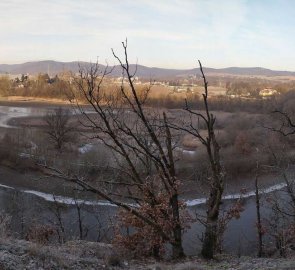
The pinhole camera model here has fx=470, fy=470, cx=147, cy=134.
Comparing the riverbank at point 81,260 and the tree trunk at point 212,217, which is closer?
the riverbank at point 81,260

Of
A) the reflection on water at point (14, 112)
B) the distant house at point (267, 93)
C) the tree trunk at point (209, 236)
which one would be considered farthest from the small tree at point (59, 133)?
the distant house at point (267, 93)

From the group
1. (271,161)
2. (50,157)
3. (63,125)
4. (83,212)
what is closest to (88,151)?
(50,157)

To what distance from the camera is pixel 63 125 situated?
45.3m

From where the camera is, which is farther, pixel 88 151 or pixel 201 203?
pixel 88 151

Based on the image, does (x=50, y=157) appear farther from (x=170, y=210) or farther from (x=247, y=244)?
(x=170, y=210)

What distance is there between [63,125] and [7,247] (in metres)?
37.6

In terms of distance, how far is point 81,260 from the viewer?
8.55 meters

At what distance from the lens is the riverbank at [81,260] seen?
307 inches

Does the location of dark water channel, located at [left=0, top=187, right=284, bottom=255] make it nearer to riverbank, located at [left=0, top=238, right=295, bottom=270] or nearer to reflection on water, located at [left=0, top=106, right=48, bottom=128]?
riverbank, located at [left=0, top=238, right=295, bottom=270]

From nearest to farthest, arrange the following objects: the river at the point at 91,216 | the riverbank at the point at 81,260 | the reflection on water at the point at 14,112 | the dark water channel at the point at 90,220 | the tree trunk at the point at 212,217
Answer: the riverbank at the point at 81,260
the tree trunk at the point at 212,217
the dark water channel at the point at 90,220
the river at the point at 91,216
the reflection on water at the point at 14,112

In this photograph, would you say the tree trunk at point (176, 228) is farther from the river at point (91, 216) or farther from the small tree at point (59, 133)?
the small tree at point (59, 133)

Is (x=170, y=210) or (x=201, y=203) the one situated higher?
(x=170, y=210)

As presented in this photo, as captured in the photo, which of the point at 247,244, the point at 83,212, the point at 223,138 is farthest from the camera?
the point at 223,138

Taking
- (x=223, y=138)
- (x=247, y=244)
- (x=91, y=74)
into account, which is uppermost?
(x=91, y=74)
